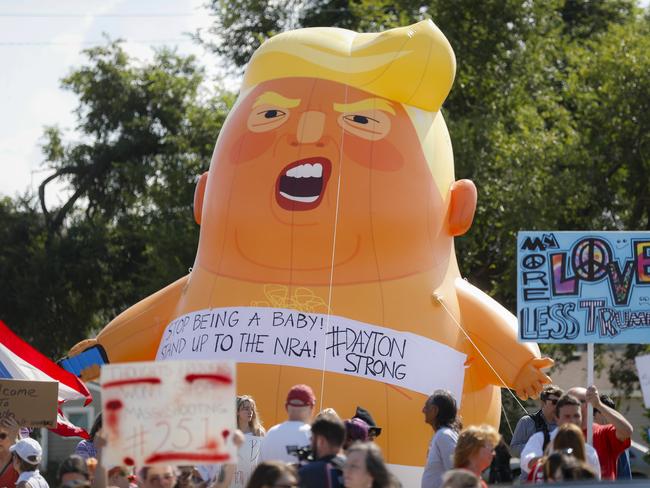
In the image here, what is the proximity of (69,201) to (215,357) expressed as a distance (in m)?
15.2

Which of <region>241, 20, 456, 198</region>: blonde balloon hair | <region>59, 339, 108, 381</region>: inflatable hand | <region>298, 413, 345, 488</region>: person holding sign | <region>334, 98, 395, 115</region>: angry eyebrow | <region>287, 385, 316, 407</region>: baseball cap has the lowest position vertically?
<region>298, 413, 345, 488</region>: person holding sign

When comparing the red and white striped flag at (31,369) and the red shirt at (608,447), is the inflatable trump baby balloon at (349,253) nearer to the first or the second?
the red and white striped flag at (31,369)

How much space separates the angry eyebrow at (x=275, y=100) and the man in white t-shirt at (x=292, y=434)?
3959mm

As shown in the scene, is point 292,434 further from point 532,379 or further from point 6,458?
point 532,379

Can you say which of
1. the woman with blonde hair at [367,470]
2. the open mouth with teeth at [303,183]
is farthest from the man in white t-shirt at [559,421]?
the open mouth with teeth at [303,183]

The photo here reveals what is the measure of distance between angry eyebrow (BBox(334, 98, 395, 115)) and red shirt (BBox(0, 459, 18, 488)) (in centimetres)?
371

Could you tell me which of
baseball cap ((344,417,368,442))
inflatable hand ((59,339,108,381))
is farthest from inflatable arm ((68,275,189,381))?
baseball cap ((344,417,368,442))

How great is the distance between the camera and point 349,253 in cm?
1015

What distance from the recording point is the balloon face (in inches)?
400

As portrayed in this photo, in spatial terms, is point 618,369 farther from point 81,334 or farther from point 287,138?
point 287,138

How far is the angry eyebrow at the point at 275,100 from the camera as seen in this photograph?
413 inches

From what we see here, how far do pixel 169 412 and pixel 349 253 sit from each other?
14.5 feet

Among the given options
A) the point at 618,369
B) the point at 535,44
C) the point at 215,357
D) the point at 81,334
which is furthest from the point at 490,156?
the point at 215,357

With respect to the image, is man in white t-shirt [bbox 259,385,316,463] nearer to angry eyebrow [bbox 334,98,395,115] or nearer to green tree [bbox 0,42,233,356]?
angry eyebrow [bbox 334,98,395,115]
